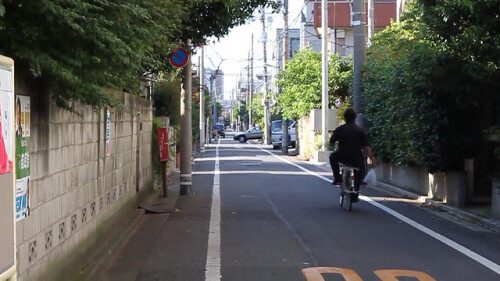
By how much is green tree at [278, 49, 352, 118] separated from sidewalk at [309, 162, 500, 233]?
17.2 m

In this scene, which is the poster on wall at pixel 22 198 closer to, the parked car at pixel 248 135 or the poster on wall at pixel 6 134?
the poster on wall at pixel 6 134

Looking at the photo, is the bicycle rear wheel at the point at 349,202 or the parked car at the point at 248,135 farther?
the parked car at the point at 248,135

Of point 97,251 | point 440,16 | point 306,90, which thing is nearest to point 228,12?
point 440,16

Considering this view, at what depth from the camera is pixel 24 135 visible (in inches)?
198

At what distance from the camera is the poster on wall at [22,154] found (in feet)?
15.8

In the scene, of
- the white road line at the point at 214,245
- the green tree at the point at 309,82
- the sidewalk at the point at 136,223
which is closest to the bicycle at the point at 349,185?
the white road line at the point at 214,245

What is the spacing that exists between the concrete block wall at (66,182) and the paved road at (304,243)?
754 millimetres

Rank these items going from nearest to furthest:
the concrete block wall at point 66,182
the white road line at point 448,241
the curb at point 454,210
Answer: the concrete block wall at point 66,182 < the white road line at point 448,241 < the curb at point 454,210

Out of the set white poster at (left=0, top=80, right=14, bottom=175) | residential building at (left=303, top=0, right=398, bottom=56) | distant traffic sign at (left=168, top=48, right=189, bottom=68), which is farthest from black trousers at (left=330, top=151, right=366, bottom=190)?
residential building at (left=303, top=0, right=398, bottom=56)

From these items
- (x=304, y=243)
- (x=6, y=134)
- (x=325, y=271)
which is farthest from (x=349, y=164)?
(x=6, y=134)

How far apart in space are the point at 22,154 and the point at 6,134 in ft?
5.65

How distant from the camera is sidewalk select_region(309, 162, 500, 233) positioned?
35.3 ft

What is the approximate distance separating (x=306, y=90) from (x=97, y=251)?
29618 millimetres

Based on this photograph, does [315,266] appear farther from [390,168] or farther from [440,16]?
[390,168]
